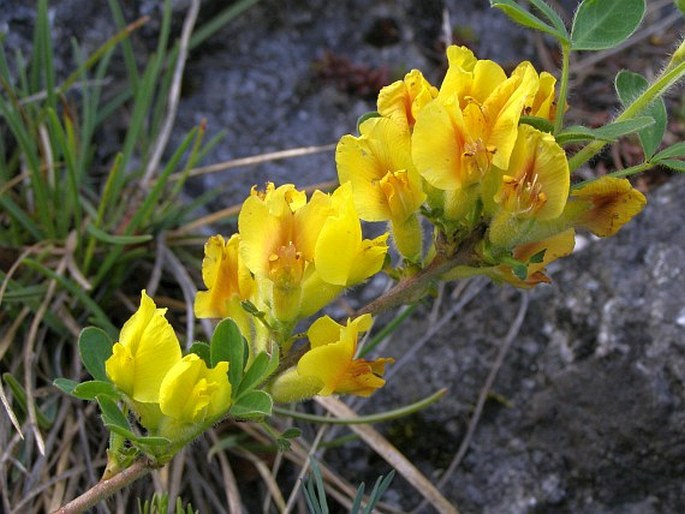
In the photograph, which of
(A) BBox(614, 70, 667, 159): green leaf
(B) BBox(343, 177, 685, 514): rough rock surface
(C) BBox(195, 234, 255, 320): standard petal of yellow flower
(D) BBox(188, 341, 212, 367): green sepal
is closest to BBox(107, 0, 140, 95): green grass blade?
(B) BBox(343, 177, 685, 514): rough rock surface

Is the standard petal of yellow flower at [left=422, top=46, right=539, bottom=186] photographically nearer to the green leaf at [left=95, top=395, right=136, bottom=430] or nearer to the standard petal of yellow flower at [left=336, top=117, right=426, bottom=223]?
the standard petal of yellow flower at [left=336, top=117, right=426, bottom=223]

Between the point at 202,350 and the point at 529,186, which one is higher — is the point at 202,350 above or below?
below

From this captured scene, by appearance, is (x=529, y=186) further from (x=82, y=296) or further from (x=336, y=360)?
(x=82, y=296)

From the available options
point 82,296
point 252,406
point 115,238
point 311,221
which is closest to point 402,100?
point 311,221

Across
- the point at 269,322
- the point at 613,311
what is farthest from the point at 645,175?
the point at 269,322

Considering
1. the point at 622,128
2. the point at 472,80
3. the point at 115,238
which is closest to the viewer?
the point at 622,128

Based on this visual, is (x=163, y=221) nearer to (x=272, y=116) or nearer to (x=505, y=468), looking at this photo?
(x=272, y=116)
